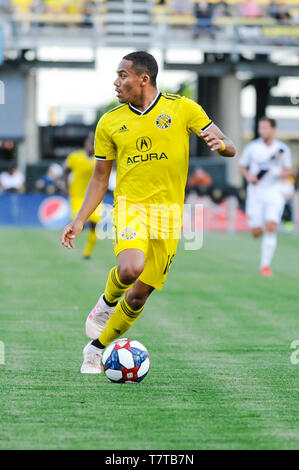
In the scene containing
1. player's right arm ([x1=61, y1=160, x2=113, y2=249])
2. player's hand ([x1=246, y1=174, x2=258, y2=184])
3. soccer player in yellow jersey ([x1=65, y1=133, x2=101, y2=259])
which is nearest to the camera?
player's right arm ([x1=61, y1=160, x2=113, y2=249])

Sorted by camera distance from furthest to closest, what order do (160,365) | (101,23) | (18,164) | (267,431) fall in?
(18,164) < (101,23) < (160,365) < (267,431)

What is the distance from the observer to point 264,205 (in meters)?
14.1

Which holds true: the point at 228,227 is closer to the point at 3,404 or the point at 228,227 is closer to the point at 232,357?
the point at 232,357

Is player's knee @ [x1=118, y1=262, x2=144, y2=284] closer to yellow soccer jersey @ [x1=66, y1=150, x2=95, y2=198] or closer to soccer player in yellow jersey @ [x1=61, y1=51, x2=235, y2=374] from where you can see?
soccer player in yellow jersey @ [x1=61, y1=51, x2=235, y2=374]

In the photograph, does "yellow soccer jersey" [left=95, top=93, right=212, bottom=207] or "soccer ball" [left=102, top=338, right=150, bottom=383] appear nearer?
"soccer ball" [left=102, top=338, right=150, bottom=383]

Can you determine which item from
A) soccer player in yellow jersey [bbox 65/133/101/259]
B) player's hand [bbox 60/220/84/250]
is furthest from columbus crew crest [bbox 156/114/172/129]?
soccer player in yellow jersey [bbox 65/133/101/259]

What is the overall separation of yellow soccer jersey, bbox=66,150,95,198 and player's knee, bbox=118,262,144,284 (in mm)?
11224

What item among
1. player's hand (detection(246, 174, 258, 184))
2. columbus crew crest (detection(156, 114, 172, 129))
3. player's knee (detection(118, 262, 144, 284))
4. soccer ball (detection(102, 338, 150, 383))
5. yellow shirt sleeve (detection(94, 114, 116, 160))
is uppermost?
columbus crew crest (detection(156, 114, 172, 129))

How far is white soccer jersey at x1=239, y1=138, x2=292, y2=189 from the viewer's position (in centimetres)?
1406

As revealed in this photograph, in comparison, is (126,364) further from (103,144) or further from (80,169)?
(80,169)

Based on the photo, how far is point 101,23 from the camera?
32.8 m

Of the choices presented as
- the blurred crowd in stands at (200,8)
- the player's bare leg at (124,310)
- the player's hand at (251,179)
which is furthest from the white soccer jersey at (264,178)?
the blurred crowd in stands at (200,8)

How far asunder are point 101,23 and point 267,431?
2967 cm

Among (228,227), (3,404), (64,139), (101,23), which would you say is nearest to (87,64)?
(101,23)
